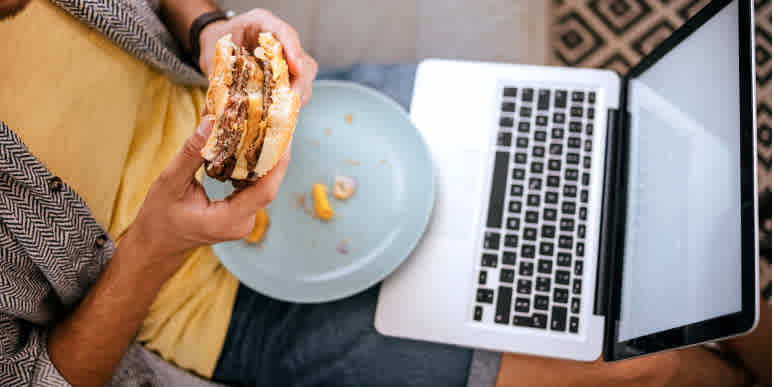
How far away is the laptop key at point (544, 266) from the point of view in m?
0.90

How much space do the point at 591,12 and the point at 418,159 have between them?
3.55 ft

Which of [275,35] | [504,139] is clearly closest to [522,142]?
[504,139]

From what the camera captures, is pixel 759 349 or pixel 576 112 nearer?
pixel 576 112

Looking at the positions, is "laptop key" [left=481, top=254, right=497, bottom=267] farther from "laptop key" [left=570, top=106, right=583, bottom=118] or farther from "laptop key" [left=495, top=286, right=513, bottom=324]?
"laptop key" [left=570, top=106, right=583, bottom=118]

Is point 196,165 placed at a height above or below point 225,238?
above

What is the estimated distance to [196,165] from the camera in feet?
2.15

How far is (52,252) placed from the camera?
2.45 ft

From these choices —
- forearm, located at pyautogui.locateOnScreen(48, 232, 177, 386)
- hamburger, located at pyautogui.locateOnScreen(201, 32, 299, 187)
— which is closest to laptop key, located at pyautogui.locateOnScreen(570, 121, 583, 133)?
hamburger, located at pyautogui.locateOnScreen(201, 32, 299, 187)

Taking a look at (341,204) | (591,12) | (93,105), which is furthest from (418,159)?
(591,12)

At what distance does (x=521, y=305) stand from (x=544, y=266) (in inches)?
3.4

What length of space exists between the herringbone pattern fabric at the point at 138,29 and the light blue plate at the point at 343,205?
0.24m

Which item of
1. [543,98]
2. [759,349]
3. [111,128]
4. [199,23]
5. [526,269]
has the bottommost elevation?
[759,349]

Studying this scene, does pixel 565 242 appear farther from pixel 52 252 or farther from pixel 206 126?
pixel 52 252

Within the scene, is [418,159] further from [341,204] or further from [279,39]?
[279,39]
